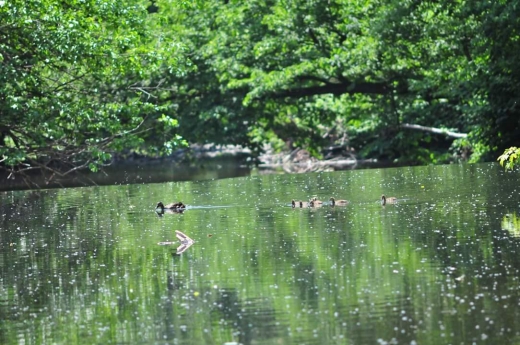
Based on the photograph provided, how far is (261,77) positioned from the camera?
1457 inches

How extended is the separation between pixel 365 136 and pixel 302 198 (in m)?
25.5

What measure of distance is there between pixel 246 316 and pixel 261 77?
28.6 metres

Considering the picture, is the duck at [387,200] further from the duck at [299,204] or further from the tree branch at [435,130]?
the tree branch at [435,130]

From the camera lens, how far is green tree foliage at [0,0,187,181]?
20750 mm

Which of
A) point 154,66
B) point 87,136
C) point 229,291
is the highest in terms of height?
point 154,66

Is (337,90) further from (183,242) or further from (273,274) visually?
(273,274)

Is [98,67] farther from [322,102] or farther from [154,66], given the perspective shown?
[322,102]

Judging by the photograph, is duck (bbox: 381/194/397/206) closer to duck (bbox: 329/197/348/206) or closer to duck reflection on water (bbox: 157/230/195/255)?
duck (bbox: 329/197/348/206)

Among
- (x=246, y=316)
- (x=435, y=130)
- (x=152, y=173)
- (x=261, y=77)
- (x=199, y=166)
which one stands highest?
(x=261, y=77)

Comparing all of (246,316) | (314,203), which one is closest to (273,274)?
(246,316)

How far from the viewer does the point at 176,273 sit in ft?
36.1

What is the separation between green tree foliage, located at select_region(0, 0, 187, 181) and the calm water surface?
9.77 ft

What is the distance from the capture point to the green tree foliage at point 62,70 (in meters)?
20.8

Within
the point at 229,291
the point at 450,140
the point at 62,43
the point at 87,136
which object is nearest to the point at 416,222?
the point at 229,291
